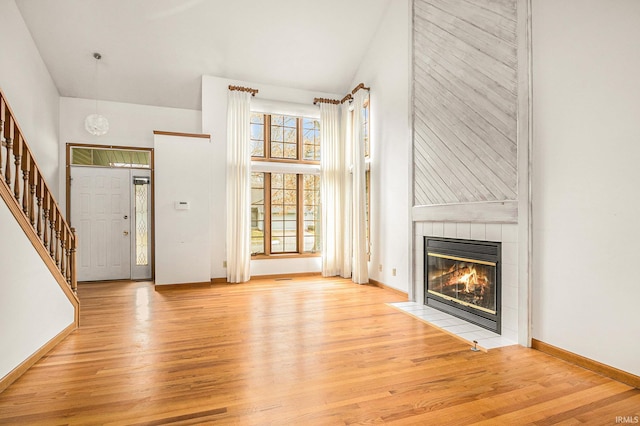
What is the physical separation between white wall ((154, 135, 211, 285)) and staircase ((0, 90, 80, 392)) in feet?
5.75

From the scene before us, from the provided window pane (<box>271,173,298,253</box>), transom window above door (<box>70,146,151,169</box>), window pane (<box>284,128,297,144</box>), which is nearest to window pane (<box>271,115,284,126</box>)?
window pane (<box>284,128,297,144</box>)

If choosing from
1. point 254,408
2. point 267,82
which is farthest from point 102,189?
point 254,408

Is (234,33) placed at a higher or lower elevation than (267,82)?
higher

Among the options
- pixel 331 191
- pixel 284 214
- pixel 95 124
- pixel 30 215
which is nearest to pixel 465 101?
pixel 331 191

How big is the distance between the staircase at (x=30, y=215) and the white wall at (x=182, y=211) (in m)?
1.75

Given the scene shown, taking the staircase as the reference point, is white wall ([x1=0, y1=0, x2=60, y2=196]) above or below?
above

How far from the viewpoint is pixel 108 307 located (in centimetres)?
447

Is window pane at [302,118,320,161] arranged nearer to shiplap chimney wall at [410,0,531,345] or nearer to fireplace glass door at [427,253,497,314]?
shiplap chimney wall at [410,0,531,345]

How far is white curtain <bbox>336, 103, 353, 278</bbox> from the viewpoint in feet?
20.6

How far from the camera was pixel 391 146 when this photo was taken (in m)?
5.24

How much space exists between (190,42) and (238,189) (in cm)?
243

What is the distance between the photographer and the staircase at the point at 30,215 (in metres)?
2.59

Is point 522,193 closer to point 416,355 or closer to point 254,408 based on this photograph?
point 416,355

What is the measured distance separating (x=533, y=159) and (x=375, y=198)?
2.92 m
